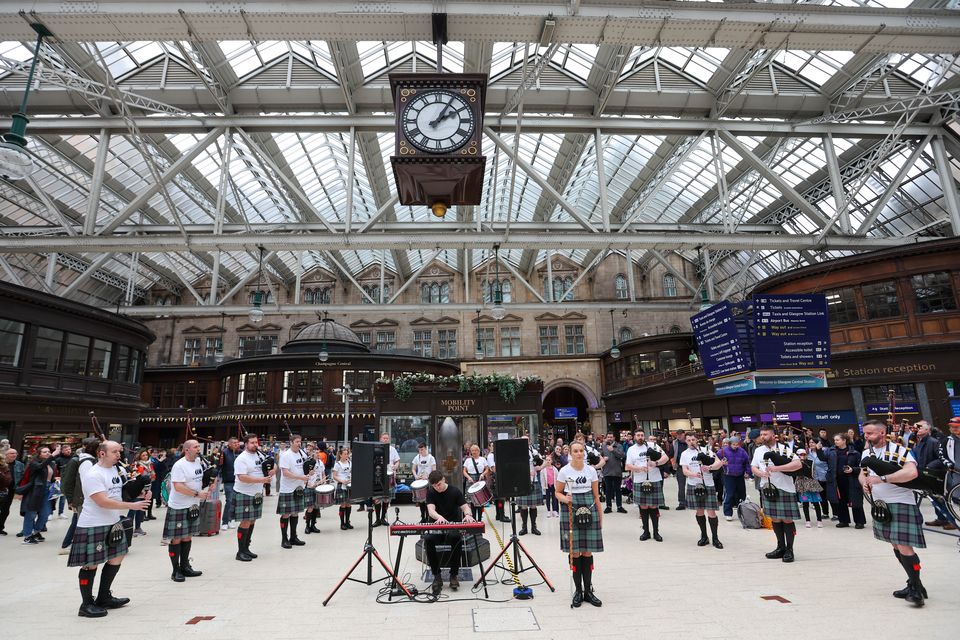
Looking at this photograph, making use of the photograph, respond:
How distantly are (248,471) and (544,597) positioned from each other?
17.1ft

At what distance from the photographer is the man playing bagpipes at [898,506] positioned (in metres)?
5.44

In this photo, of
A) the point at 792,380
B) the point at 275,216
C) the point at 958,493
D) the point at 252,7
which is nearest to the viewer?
the point at 958,493

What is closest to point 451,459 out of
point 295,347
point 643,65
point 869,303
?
point 643,65

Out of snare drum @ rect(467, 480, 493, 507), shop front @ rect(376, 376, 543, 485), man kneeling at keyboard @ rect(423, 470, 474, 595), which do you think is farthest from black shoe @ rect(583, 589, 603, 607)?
shop front @ rect(376, 376, 543, 485)

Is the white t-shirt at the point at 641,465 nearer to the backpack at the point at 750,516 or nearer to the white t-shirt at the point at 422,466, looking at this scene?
the backpack at the point at 750,516

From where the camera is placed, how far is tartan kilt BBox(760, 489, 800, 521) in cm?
757

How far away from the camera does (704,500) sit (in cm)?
897

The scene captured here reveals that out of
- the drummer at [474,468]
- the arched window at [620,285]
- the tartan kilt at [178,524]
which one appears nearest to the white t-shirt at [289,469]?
the tartan kilt at [178,524]

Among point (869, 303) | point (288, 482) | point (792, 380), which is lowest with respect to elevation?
point (288, 482)

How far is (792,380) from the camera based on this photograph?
11.7 meters

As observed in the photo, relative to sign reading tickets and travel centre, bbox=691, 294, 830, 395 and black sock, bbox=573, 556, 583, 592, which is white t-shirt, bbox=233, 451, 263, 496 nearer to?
black sock, bbox=573, 556, 583, 592

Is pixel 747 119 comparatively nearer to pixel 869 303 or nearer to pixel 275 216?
pixel 869 303

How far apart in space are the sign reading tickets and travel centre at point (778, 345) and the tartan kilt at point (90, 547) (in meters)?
12.1

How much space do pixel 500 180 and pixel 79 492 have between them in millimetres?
24711
